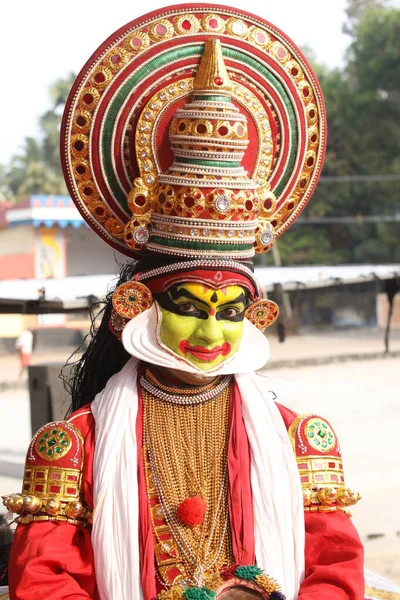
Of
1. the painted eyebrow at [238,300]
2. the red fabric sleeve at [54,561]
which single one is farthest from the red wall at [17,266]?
the red fabric sleeve at [54,561]

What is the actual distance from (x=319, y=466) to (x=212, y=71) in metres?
1.45

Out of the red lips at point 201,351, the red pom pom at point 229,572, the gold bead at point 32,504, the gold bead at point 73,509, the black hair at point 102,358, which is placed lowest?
the red pom pom at point 229,572

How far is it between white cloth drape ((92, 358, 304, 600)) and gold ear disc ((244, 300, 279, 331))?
31 cm

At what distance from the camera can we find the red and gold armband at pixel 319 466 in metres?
3.69

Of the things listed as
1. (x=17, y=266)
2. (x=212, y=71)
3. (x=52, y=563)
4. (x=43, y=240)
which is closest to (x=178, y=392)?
(x=52, y=563)

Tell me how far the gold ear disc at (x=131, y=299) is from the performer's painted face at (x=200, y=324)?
0.23ft

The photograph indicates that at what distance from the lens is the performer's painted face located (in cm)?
367

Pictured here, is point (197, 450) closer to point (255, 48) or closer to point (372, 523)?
point (255, 48)

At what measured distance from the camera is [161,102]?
3750mm

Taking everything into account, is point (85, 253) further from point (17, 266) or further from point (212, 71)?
point (212, 71)

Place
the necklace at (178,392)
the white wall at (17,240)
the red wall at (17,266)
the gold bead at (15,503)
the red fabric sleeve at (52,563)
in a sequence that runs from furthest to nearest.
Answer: the white wall at (17,240), the red wall at (17,266), the necklace at (178,392), the gold bead at (15,503), the red fabric sleeve at (52,563)

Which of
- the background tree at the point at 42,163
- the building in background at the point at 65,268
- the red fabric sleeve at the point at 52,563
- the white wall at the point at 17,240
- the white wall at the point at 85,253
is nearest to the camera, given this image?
the red fabric sleeve at the point at 52,563

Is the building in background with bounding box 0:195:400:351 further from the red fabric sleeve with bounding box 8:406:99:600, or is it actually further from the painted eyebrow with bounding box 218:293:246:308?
the red fabric sleeve with bounding box 8:406:99:600

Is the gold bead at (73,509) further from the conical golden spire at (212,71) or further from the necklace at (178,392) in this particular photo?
the conical golden spire at (212,71)
